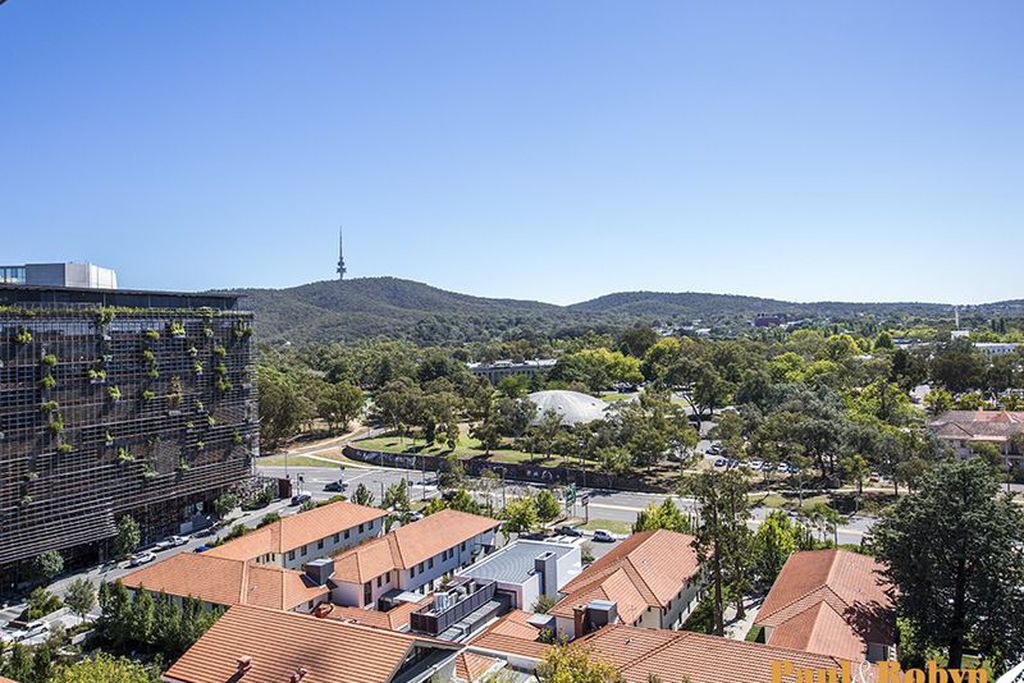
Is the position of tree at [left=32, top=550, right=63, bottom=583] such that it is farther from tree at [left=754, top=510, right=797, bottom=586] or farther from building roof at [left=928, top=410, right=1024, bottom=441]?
building roof at [left=928, top=410, right=1024, bottom=441]

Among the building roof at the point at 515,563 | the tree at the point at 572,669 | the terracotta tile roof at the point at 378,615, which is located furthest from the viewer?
the building roof at the point at 515,563

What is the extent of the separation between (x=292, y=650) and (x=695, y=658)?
446 inches

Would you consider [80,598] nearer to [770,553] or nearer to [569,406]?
[770,553]

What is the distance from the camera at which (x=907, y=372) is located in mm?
99062

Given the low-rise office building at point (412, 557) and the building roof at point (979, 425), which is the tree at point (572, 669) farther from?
the building roof at point (979, 425)

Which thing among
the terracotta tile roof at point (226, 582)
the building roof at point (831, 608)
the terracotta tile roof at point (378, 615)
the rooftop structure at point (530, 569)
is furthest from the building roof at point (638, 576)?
the terracotta tile roof at point (226, 582)

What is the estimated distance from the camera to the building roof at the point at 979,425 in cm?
6519

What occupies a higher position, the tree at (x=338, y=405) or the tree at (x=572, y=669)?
the tree at (x=572, y=669)

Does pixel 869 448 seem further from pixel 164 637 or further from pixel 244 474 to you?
pixel 164 637

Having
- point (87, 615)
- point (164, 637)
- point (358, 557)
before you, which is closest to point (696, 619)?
point (358, 557)

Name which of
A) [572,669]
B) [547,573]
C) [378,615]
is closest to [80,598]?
[378,615]

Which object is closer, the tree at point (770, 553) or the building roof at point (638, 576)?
the building roof at point (638, 576)

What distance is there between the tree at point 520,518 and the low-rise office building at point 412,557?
2.69 metres

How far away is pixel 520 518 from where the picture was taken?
Result: 146 feet
